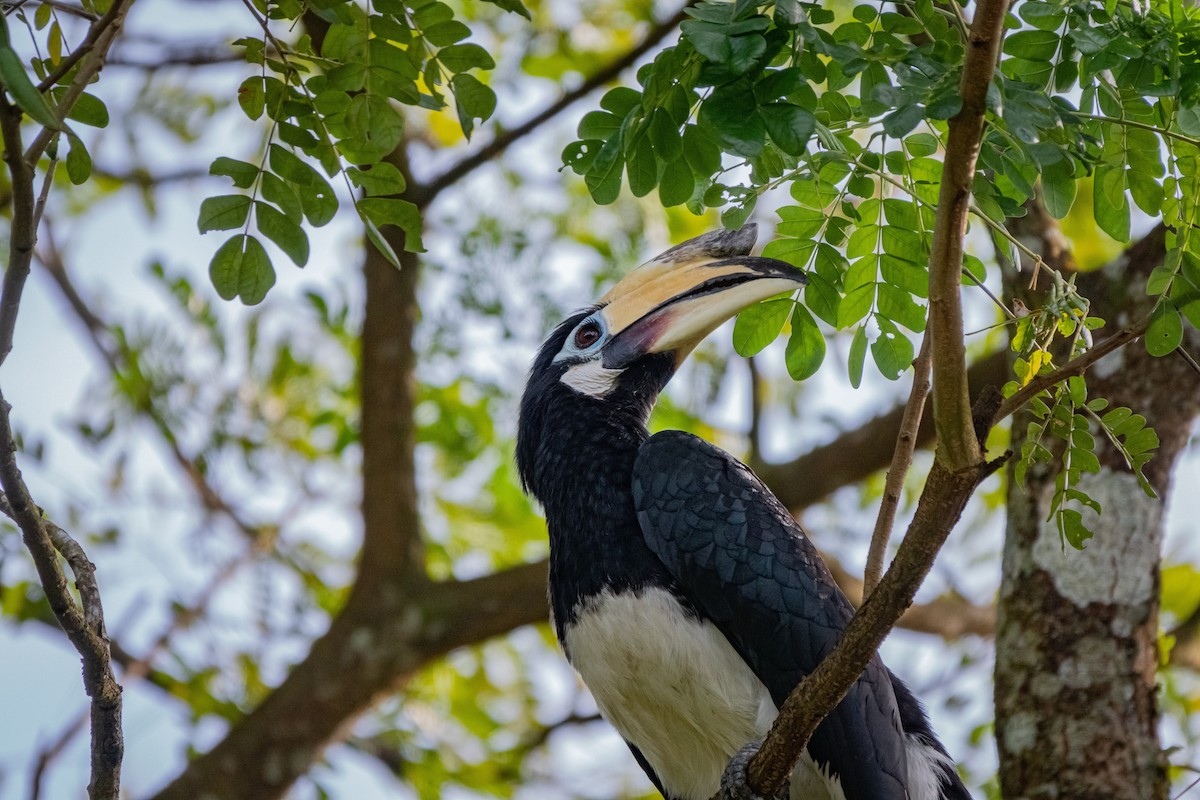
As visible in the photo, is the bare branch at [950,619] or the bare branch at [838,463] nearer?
the bare branch at [838,463]

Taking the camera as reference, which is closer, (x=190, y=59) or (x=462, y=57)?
(x=462, y=57)

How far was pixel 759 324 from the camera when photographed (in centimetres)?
351

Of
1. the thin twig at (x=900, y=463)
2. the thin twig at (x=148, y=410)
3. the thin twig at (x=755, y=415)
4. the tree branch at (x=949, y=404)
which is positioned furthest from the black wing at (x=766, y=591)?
the thin twig at (x=148, y=410)

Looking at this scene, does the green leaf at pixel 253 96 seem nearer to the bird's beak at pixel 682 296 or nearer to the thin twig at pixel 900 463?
the bird's beak at pixel 682 296

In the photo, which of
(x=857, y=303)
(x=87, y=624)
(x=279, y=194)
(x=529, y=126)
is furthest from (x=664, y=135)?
(x=529, y=126)

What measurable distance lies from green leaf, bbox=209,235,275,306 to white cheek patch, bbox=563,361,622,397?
1387 mm

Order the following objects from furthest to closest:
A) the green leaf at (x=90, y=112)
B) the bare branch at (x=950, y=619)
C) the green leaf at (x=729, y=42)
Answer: the bare branch at (x=950, y=619) → the green leaf at (x=90, y=112) → the green leaf at (x=729, y=42)

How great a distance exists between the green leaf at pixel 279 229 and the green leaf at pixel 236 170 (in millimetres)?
58

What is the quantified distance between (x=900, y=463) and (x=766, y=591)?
0.67 meters

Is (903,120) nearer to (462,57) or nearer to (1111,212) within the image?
(1111,212)

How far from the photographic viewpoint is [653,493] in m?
3.59

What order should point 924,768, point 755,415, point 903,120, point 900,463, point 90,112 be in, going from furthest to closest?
1. point 755,415
2. point 924,768
3. point 90,112
4. point 900,463
5. point 903,120

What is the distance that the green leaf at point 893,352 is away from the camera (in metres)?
3.33

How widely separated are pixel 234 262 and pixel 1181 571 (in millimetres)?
4890
